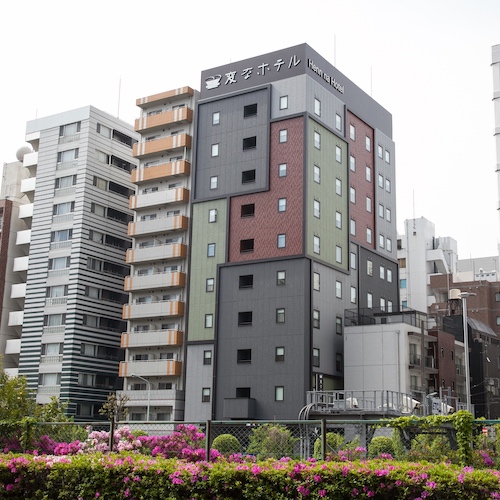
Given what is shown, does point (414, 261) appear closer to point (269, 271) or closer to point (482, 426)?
point (269, 271)

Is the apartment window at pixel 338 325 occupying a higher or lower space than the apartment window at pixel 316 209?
lower

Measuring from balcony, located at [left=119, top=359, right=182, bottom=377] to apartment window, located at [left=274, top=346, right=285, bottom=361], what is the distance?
11.5m

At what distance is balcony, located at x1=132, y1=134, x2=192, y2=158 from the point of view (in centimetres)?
7938

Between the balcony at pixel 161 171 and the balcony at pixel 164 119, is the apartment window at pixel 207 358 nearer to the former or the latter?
the balcony at pixel 161 171

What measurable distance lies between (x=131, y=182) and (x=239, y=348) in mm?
24918

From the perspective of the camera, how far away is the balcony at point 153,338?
74.2m

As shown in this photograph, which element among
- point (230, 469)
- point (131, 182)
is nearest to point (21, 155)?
point (131, 182)

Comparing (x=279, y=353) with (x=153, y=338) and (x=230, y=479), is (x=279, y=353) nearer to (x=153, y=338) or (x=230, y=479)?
(x=153, y=338)

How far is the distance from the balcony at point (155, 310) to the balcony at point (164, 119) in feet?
60.9

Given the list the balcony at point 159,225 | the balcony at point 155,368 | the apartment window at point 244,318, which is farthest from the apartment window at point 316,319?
the balcony at point 159,225

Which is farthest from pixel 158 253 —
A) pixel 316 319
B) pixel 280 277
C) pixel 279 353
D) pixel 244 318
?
pixel 316 319

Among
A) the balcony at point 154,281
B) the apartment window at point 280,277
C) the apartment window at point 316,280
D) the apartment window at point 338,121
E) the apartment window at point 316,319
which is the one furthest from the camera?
the apartment window at point 338,121

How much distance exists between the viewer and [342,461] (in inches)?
651

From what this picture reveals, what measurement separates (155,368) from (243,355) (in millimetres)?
10134
